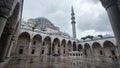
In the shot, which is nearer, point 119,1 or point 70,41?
point 119,1

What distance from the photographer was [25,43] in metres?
21.6

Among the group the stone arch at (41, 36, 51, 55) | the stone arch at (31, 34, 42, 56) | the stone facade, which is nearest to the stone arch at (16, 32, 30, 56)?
the stone arch at (31, 34, 42, 56)

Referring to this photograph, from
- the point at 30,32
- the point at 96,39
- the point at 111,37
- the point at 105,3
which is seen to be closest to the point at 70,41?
the point at 96,39

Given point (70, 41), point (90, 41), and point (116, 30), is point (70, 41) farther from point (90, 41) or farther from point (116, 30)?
point (116, 30)

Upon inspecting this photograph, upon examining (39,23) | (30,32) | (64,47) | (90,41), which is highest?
(39,23)

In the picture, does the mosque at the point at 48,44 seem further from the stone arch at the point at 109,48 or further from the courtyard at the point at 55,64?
the courtyard at the point at 55,64

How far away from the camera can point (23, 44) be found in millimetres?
21219

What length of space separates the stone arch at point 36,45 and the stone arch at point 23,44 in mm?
1593

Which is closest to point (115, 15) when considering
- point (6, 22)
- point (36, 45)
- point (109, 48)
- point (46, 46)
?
point (6, 22)

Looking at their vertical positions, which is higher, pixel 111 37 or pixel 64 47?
pixel 111 37

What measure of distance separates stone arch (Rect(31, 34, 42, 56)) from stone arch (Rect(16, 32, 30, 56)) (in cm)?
159

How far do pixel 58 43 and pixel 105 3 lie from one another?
25.1 metres

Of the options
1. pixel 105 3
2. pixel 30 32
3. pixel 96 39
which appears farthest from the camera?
pixel 96 39

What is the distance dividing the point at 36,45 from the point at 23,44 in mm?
3507
